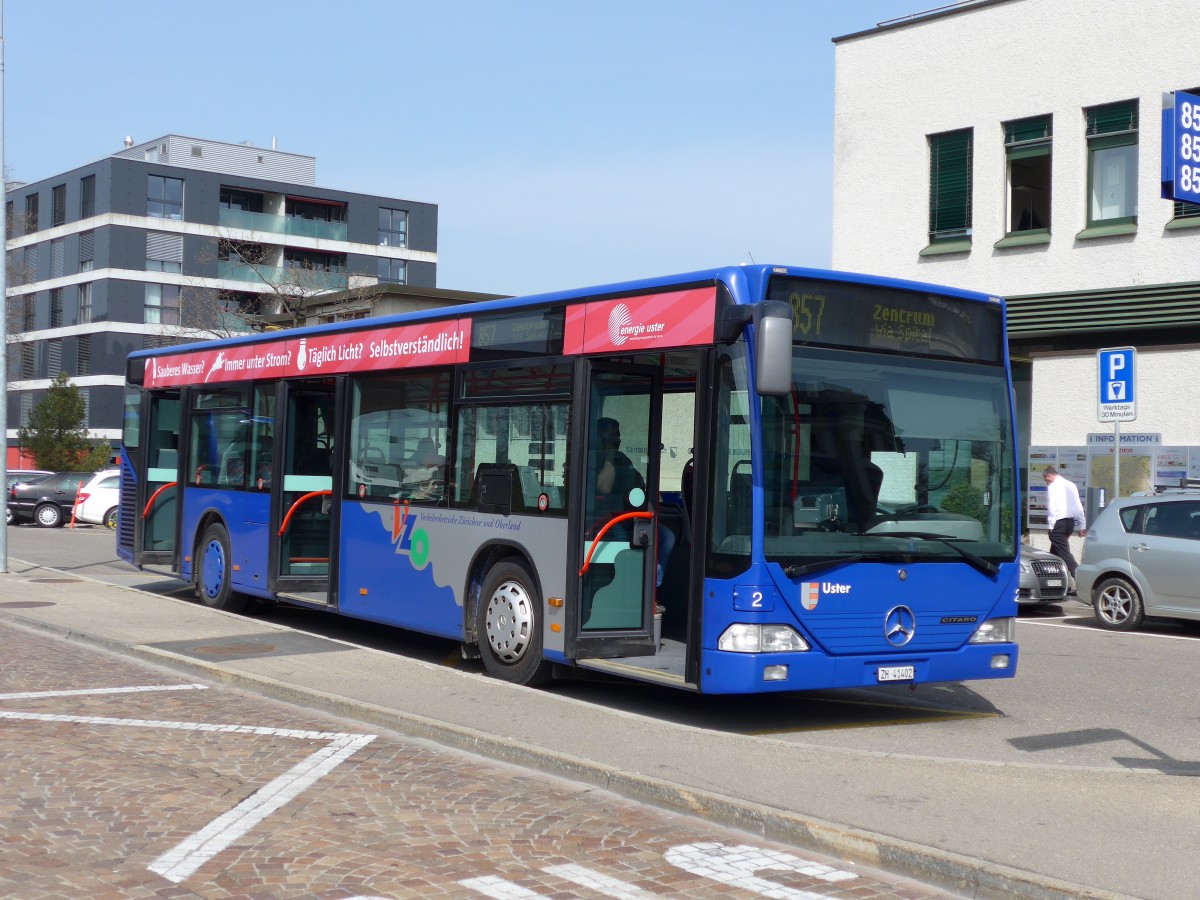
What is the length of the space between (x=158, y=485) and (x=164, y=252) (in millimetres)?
57441

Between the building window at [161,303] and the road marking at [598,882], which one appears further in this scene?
the building window at [161,303]

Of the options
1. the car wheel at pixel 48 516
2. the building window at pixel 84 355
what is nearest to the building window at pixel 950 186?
the car wheel at pixel 48 516

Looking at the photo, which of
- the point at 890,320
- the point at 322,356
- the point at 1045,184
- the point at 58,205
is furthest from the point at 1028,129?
the point at 58,205

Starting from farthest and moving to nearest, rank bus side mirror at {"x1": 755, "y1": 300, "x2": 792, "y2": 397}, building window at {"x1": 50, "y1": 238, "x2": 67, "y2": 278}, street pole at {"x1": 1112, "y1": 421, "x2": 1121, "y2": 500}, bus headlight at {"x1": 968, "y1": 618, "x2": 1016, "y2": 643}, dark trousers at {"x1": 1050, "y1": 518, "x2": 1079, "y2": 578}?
building window at {"x1": 50, "y1": 238, "x2": 67, "y2": 278} → dark trousers at {"x1": 1050, "y1": 518, "x2": 1079, "y2": 578} → street pole at {"x1": 1112, "y1": 421, "x2": 1121, "y2": 500} → bus headlight at {"x1": 968, "y1": 618, "x2": 1016, "y2": 643} → bus side mirror at {"x1": 755, "y1": 300, "x2": 792, "y2": 397}

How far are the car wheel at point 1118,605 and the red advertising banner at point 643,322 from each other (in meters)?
8.80

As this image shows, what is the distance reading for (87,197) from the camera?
71938 millimetres

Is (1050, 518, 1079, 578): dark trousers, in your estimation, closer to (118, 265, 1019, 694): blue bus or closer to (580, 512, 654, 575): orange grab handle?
(118, 265, 1019, 694): blue bus

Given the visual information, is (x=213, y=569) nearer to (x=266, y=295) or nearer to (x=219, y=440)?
(x=219, y=440)

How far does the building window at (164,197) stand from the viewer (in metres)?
71.5

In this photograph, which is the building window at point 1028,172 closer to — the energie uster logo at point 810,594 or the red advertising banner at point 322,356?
the red advertising banner at point 322,356

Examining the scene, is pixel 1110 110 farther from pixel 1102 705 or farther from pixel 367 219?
pixel 367 219

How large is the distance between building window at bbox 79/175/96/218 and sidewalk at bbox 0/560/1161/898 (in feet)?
214

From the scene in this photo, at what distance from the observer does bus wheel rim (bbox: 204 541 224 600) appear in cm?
1622

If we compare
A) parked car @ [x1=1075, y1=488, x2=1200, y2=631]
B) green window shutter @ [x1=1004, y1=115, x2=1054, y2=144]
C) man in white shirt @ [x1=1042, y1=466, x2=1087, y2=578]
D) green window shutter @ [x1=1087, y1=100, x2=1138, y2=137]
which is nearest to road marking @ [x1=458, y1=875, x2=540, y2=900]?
parked car @ [x1=1075, y1=488, x2=1200, y2=631]
